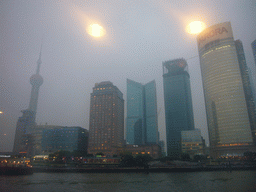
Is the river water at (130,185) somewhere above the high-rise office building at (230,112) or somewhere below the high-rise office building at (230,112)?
below

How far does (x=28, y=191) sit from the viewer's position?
4538 centimetres

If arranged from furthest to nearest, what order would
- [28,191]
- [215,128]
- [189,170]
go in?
1. [215,128]
2. [189,170]
3. [28,191]

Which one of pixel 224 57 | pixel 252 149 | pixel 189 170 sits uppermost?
pixel 224 57

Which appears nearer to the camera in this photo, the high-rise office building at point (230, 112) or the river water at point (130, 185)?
the river water at point (130, 185)

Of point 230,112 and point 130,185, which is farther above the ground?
point 230,112

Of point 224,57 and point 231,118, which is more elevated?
point 224,57

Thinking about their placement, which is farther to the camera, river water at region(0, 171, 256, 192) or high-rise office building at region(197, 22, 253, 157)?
high-rise office building at region(197, 22, 253, 157)

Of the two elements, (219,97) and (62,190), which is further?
(219,97)

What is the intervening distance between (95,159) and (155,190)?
137 metres

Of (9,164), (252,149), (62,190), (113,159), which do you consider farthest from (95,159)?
(252,149)

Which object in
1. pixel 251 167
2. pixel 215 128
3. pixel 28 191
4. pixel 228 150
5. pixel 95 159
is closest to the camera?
pixel 28 191

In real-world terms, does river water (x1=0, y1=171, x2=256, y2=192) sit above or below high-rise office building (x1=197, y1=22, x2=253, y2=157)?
below

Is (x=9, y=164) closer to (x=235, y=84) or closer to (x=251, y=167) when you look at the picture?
(x=251, y=167)

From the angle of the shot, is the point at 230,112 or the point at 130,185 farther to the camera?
the point at 230,112
